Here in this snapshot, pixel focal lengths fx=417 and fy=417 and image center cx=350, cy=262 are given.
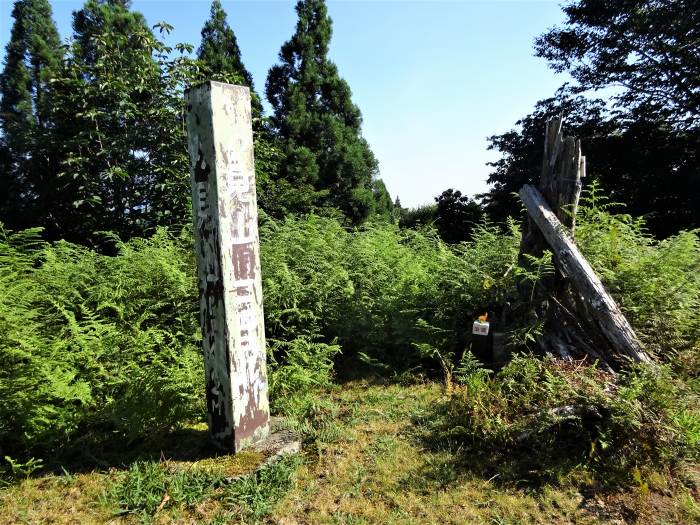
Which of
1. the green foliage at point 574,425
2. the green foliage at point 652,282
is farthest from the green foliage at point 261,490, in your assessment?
the green foliage at point 652,282

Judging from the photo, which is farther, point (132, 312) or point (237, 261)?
point (132, 312)

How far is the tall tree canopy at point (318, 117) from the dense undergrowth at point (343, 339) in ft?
23.3

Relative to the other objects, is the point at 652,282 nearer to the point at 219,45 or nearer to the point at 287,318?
the point at 287,318

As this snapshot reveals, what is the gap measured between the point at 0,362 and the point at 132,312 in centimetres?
124

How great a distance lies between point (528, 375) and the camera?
3.26 m

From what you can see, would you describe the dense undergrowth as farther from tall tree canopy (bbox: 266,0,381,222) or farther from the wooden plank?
tall tree canopy (bbox: 266,0,381,222)

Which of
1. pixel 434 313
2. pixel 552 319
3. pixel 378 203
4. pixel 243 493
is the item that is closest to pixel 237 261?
pixel 243 493

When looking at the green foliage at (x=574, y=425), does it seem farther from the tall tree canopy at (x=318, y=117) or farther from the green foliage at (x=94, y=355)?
the tall tree canopy at (x=318, y=117)

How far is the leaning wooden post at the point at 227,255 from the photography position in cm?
262

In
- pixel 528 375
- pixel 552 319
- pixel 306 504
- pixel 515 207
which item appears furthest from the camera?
pixel 515 207

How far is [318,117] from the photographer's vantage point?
1313 cm

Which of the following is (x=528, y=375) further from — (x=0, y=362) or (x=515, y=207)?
(x=515, y=207)

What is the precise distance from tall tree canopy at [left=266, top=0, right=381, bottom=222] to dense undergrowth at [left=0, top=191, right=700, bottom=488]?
711 cm

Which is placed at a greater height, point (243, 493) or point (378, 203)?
point (378, 203)
